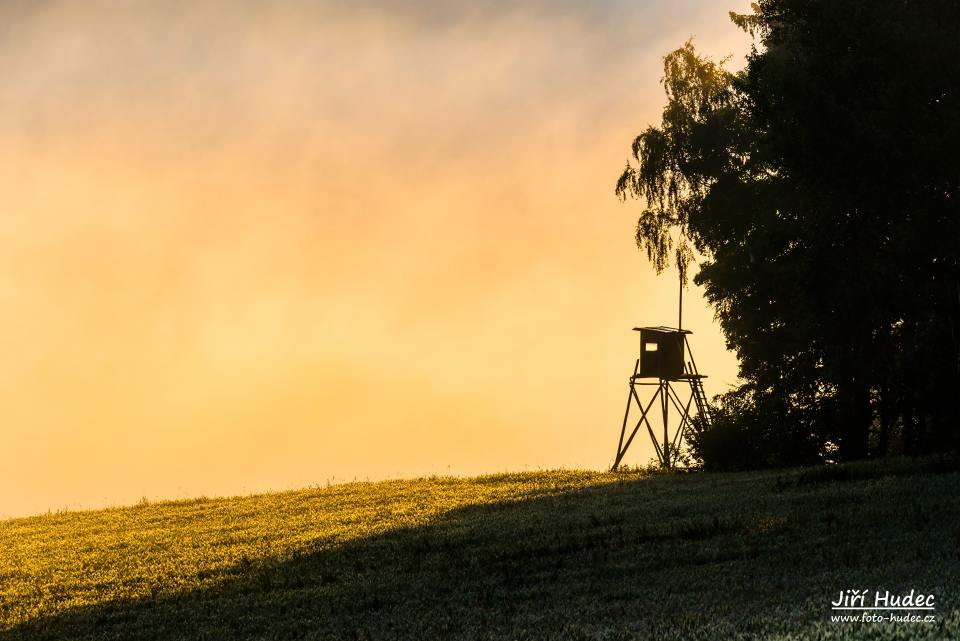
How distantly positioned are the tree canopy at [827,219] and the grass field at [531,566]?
16.6 feet

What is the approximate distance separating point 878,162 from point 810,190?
223cm

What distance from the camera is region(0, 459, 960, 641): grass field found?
13.4 metres

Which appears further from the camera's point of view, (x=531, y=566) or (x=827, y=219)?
(x=827, y=219)

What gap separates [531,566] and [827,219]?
53.1 feet

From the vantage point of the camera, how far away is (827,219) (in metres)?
29.9

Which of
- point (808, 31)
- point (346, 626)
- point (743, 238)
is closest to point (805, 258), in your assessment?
point (808, 31)

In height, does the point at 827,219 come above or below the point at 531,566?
above

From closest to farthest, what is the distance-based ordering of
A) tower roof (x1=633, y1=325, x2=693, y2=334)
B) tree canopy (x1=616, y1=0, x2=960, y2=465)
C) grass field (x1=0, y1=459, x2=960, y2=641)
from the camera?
grass field (x1=0, y1=459, x2=960, y2=641) < tree canopy (x1=616, y1=0, x2=960, y2=465) < tower roof (x1=633, y1=325, x2=693, y2=334)

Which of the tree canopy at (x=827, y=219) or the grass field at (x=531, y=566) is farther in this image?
the tree canopy at (x=827, y=219)

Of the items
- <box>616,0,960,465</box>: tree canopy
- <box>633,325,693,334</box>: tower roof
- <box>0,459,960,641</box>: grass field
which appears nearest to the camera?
<box>0,459,960,641</box>: grass field

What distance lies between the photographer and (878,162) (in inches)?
1065

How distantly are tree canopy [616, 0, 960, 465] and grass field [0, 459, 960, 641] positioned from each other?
5055mm

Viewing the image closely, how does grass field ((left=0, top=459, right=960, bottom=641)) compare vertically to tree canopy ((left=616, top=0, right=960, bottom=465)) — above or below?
below

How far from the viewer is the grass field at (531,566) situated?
13422mm
